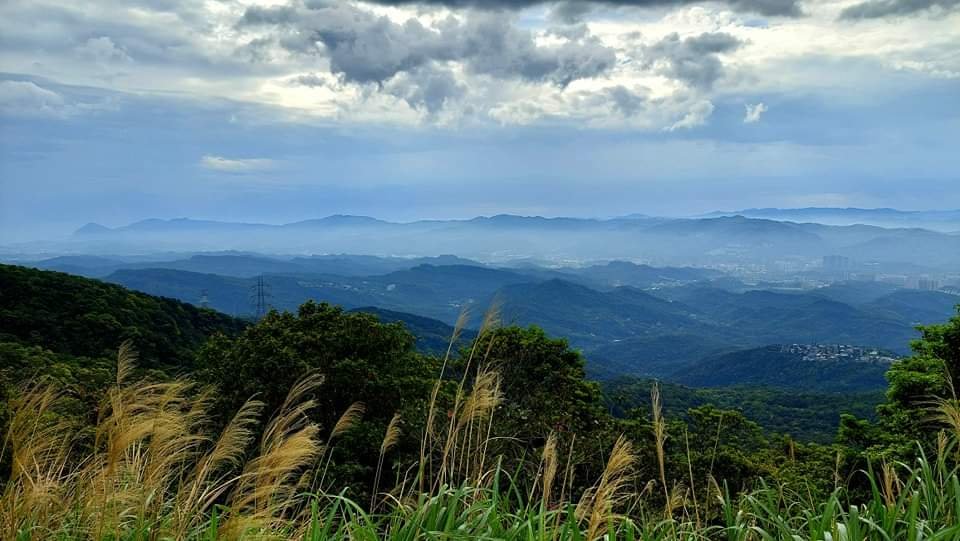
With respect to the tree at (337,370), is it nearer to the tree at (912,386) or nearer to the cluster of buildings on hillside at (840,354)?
the tree at (912,386)

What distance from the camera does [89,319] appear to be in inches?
1538

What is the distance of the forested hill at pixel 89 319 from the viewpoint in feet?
119

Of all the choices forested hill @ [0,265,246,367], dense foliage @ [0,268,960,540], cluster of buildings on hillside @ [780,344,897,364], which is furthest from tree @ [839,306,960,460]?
cluster of buildings on hillside @ [780,344,897,364]

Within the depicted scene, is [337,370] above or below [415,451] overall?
above

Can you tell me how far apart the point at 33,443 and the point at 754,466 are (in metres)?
21.6

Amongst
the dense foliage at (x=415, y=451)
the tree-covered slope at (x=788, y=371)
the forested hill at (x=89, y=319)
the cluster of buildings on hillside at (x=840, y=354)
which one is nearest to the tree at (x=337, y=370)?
the dense foliage at (x=415, y=451)

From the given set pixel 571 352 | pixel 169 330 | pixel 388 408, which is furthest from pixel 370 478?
pixel 169 330

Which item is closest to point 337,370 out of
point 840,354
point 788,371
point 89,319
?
point 89,319

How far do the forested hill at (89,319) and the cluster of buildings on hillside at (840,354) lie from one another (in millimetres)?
141795

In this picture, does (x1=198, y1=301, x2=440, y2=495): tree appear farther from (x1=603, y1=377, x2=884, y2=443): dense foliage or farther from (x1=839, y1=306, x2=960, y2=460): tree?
(x1=603, y1=377, x2=884, y2=443): dense foliage

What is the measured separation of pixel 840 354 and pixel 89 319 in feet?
528

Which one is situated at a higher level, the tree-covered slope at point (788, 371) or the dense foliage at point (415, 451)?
the dense foliage at point (415, 451)

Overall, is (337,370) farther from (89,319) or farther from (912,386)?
(89,319)

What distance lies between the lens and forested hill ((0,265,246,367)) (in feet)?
119
